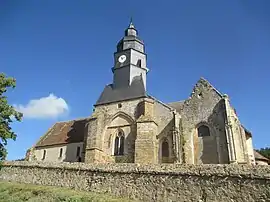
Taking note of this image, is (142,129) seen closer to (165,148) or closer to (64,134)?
(165,148)

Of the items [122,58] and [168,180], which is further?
[122,58]

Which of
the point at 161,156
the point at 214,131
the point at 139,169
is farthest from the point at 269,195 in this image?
the point at 161,156

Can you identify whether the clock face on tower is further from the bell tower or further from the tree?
the tree

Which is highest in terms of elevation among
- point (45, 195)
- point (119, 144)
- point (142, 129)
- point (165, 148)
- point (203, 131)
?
point (142, 129)

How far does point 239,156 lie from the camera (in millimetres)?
20922

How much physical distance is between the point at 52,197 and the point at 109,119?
47.5 ft

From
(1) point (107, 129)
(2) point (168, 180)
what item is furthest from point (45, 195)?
(1) point (107, 129)

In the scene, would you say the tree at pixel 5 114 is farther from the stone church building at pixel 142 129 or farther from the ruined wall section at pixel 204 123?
the ruined wall section at pixel 204 123

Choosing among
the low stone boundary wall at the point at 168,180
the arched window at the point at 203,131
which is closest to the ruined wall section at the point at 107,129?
the low stone boundary wall at the point at 168,180

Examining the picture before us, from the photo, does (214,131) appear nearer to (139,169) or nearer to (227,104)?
(227,104)

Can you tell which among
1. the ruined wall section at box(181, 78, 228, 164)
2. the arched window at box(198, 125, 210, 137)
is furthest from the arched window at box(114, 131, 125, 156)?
the arched window at box(198, 125, 210, 137)

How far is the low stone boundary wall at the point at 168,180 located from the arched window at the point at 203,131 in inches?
349

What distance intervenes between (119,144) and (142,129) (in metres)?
3.72

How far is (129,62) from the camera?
31078 mm
